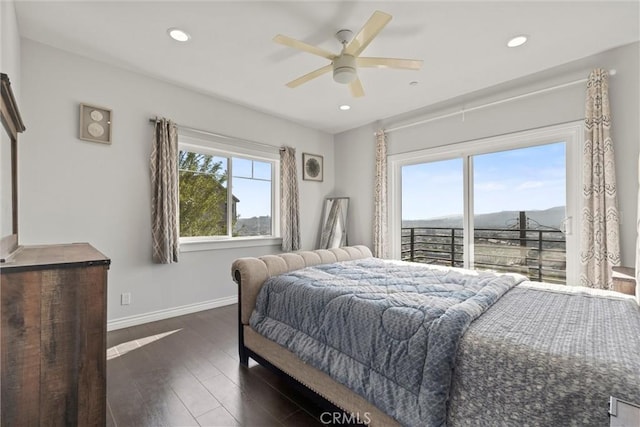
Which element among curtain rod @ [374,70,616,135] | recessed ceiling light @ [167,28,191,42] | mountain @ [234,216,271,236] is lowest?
mountain @ [234,216,271,236]

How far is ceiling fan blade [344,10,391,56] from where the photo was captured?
1.69 meters

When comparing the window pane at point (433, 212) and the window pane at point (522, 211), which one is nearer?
the window pane at point (522, 211)

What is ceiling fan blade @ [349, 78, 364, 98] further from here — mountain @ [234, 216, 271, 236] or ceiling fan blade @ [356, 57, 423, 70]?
mountain @ [234, 216, 271, 236]

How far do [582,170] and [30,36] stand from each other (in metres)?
5.03

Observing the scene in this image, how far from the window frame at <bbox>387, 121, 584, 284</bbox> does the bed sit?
130cm

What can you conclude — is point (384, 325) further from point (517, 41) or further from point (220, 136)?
point (220, 136)

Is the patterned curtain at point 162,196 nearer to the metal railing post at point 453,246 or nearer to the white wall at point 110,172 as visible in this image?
the white wall at point 110,172

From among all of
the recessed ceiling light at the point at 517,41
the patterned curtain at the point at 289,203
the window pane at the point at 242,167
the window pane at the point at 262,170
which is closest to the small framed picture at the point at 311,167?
the patterned curtain at the point at 289,203

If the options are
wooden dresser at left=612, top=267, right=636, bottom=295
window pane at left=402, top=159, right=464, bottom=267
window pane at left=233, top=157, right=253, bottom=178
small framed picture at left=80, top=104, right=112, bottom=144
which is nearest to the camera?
wooden dresser at left=612, top=267, right=636, bottom=295

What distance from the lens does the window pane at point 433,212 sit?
3699 millimetres

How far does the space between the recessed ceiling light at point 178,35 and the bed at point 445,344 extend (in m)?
1.88

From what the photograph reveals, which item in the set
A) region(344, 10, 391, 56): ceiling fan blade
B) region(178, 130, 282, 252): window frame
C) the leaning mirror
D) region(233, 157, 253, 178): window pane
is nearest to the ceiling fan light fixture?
region(344, 10, 391, 56): ceiling fan blade

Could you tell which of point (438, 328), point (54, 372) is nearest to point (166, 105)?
point (54, 372)

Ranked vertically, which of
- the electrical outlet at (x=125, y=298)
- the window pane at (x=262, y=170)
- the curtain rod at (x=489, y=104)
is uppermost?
the curtain rod at (x=489, y=104)
